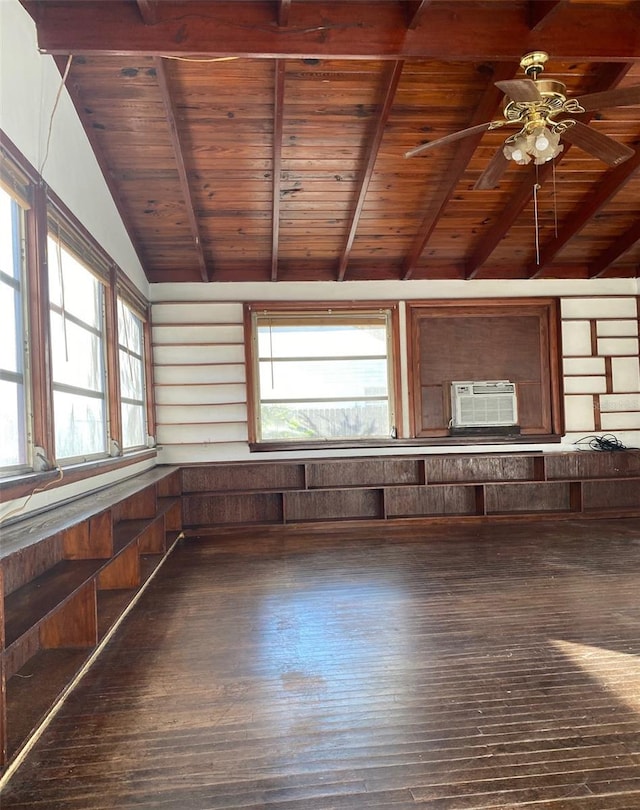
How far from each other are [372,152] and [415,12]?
→ 1.19 metres

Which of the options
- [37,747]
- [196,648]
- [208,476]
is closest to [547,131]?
[196,648]

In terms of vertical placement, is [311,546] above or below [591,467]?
below

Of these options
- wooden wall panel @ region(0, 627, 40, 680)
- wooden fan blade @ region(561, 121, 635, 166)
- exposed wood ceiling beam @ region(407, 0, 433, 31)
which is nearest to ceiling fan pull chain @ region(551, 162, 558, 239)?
wooden fan blade @ region(561, 121, 635, 166)

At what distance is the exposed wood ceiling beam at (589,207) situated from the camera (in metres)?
4.88

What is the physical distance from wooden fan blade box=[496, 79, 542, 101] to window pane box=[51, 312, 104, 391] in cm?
288

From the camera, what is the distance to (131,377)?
532 centimetres

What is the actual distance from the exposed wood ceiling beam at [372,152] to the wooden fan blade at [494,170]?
2.99 feet

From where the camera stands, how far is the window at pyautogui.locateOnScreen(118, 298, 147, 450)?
496cm

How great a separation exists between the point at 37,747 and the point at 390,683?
5.01 feet

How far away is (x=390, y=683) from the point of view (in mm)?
2559

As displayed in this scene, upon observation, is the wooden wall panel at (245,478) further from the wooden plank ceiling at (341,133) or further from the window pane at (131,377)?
the wooden plank ceiling at (341,133)

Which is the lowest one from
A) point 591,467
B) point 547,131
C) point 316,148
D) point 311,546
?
point 311,546

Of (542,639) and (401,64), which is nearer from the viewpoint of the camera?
(542,639)

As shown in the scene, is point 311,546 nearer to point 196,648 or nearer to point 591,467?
point 196,648
